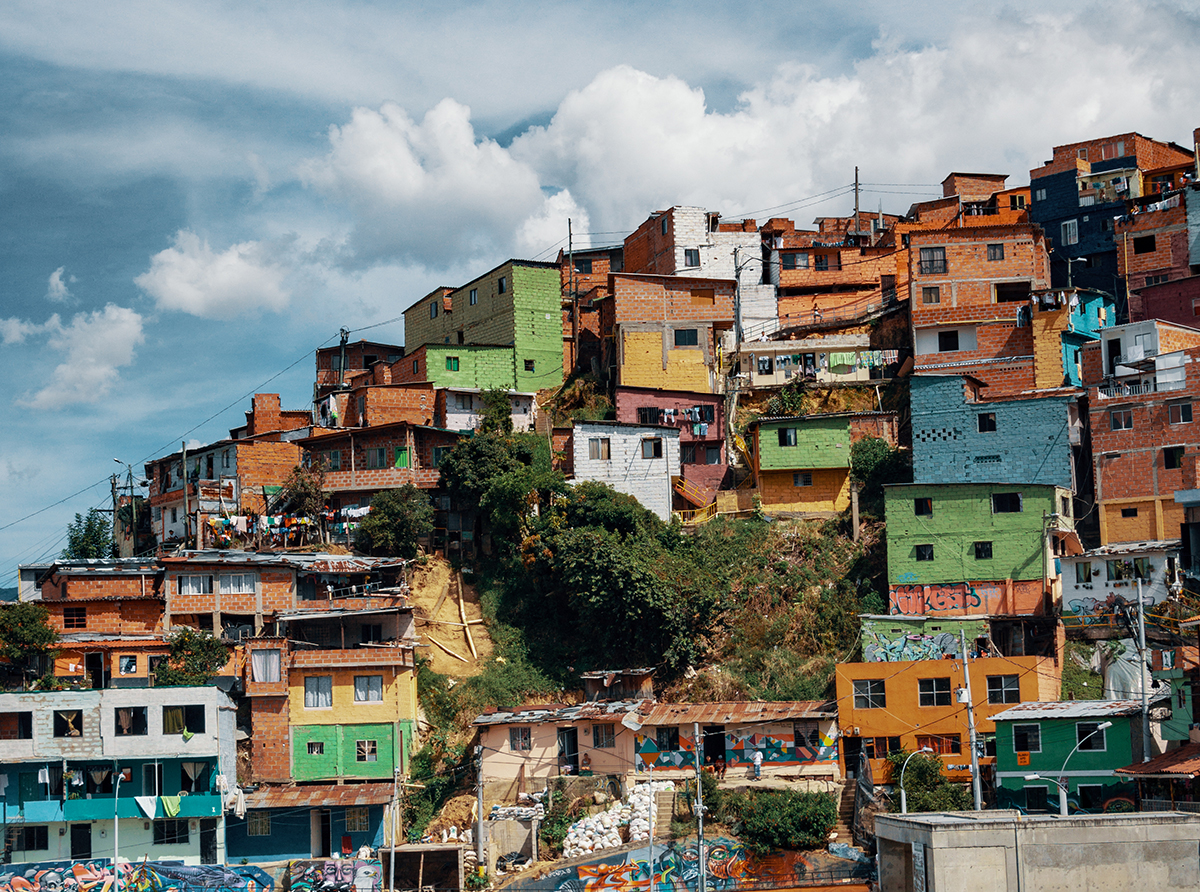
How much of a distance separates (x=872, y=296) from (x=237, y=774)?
126 ft

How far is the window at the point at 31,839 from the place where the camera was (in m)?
43.9

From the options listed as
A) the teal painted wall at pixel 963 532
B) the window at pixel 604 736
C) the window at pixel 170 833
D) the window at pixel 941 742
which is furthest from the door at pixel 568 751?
the teal painted wall at pixel 963 532

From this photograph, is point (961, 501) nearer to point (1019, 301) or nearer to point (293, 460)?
point (1019, 301)

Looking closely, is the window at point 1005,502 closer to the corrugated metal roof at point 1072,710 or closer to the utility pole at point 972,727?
the utility pole at point 972,727

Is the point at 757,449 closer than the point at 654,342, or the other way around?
the point at 757,449

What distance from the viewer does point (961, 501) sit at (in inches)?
1940

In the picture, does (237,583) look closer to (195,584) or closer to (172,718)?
(195,584)

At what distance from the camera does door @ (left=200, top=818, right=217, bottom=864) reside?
1722 inches

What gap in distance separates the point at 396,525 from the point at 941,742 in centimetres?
2221

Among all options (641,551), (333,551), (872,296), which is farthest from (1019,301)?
(333,551)

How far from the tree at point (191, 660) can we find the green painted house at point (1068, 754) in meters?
25.9

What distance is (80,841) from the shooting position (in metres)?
43.9

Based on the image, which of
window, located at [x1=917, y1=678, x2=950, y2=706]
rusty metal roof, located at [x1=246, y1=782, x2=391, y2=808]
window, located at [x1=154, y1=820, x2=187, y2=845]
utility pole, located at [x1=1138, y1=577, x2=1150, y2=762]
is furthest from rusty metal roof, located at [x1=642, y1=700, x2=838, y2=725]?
window, located at [x1=154, y1=820, x2=187, y2=845]

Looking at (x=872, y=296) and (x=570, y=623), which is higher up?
(x=872, y=296)
